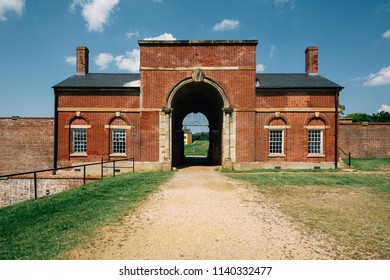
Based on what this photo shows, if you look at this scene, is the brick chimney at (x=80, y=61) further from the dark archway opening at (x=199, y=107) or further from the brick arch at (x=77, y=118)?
the dark archway opening at (x=199, y=107)

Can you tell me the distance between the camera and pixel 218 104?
58.8ft

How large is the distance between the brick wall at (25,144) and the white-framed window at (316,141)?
66.9ft

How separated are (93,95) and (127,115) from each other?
301 centimetres

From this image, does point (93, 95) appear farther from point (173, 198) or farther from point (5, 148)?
point (173, 198)

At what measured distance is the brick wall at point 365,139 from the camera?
2294cm

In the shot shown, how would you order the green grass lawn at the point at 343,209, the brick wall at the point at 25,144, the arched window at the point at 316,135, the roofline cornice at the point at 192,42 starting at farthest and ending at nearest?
the brick wall at the point at 25,144 → the arched window at the point at 316,135 → the roofline cornice at the point at 192,42 → the green grass lawn at the point at 343,209

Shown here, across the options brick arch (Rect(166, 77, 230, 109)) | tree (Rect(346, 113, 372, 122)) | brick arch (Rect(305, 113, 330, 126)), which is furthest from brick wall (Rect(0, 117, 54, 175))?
tree (Rect(346, 113, 372, 122))

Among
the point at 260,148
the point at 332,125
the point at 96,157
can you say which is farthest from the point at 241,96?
the point at 96,157

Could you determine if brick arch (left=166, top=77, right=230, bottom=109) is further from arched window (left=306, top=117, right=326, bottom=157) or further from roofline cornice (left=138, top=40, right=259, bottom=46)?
arched window (left=306, top=117, right=326, bottom=157)

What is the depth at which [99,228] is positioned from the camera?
520cm

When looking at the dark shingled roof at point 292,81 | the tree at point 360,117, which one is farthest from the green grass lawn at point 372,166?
the tree at point 360,117

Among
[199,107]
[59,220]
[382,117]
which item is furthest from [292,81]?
[382,117]

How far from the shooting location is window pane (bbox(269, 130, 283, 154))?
674 inches

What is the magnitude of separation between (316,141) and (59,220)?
17396mm
